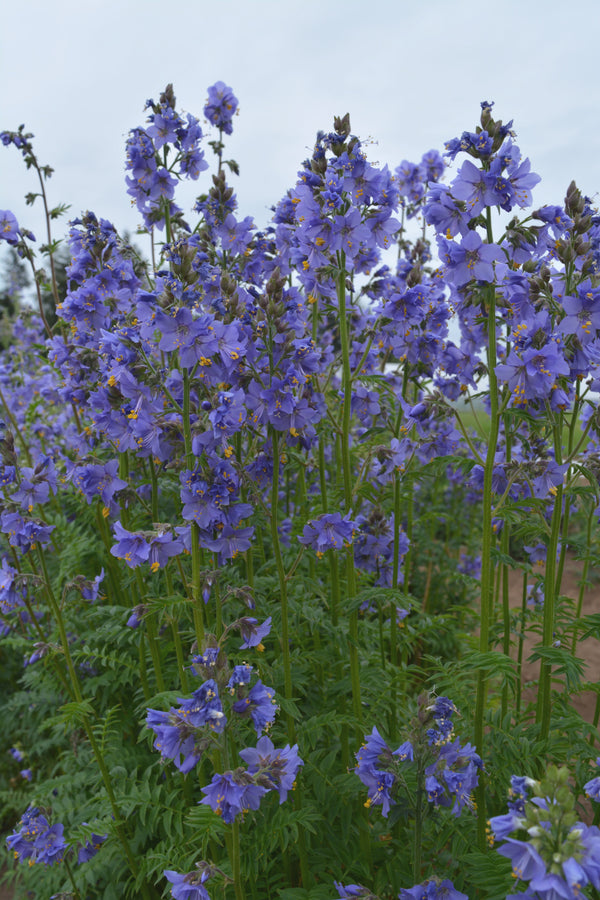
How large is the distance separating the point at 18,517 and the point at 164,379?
1.07 m

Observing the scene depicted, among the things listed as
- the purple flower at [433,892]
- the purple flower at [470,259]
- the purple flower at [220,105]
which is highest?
the purple flower at [220,105]

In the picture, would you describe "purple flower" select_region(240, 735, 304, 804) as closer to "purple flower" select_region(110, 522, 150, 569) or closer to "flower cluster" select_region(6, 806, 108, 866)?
"purple flower" select_region(110, 522, 150, 569)

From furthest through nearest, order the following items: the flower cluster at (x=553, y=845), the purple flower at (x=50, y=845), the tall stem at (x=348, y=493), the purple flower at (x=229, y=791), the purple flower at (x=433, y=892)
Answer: the purple flower at (x=50, y=845), the tall stem at (x=348, y=493), the purple flower at (x=433, y=892), the purple flower at (x=229, y=791), the flower cluster at (x=553, y=845)

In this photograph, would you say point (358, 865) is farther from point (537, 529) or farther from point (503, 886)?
point (537, 529)

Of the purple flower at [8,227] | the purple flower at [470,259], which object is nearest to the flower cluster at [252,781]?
the purple flower at [470,259]

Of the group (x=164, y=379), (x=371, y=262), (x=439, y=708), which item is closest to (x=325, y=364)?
(x=371, y=262)

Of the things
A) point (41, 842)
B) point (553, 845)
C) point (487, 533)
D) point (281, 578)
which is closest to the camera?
point (553, 845)

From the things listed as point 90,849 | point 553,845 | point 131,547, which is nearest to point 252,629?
point 131,547

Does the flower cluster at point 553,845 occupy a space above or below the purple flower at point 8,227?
below

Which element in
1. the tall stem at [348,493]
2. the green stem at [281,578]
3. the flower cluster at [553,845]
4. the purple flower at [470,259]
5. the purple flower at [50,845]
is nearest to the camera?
the flower cluster at [553,845]

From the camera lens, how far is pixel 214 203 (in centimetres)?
369

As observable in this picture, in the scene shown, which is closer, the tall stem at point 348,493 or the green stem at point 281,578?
the green stem at point 281,578

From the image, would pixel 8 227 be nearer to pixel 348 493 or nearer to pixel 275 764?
pixel 348 493

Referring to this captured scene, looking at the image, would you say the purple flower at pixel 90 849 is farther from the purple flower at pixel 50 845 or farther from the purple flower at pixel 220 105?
the purple flower at pixel 220 105
